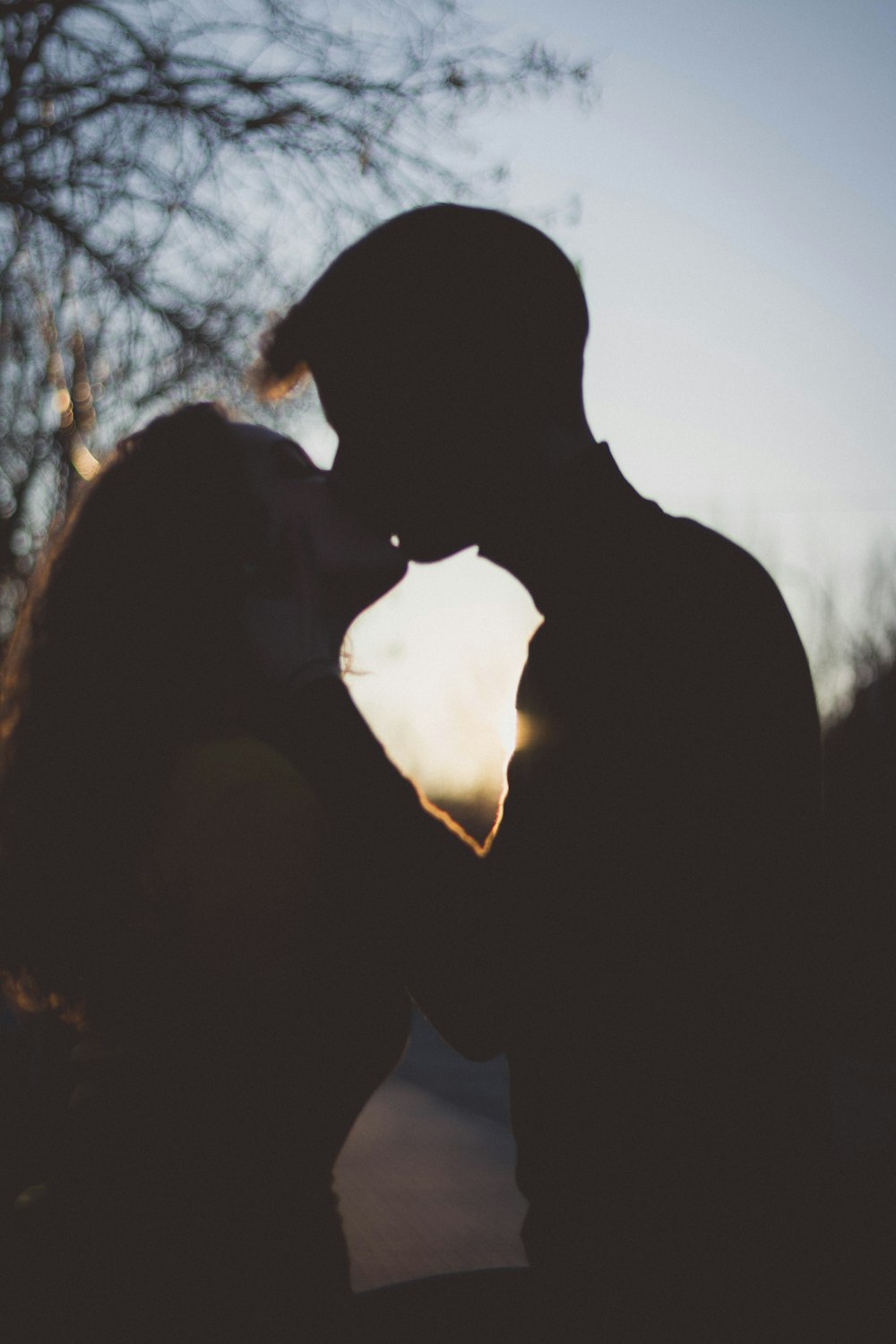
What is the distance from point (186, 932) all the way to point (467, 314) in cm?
97

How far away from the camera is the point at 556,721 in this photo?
1.47 meters

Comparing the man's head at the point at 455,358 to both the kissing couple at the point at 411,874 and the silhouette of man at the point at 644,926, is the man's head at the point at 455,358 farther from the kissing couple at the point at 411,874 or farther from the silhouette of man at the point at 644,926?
the silhouette of man at the point at 644,926

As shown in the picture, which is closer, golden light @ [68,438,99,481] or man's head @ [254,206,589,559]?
man's head @ [254,206,589,559]

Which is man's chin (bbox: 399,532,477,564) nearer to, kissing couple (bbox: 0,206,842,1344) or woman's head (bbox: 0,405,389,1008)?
kissing couple (bbox: 0,206,842,1344)

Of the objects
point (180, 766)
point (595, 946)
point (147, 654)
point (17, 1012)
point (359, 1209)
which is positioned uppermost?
point (147, 654)

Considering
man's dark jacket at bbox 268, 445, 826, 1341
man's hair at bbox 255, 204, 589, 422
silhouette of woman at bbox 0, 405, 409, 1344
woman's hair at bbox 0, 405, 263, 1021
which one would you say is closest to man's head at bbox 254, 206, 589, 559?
man's hair at bbox 255, 204, 589, 422

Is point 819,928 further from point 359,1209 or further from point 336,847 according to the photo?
point 359,1209

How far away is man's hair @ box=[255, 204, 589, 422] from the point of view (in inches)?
66.4

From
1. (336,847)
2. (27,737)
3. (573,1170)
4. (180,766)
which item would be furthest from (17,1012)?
(573,1170)

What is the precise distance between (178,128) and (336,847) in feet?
23.0

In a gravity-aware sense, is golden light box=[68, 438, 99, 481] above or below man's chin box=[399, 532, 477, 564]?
above

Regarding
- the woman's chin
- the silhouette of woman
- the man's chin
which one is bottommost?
the silhouette of woman

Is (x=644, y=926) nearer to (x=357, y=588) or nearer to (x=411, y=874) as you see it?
(x=411, y=874)

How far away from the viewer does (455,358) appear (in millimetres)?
1703
